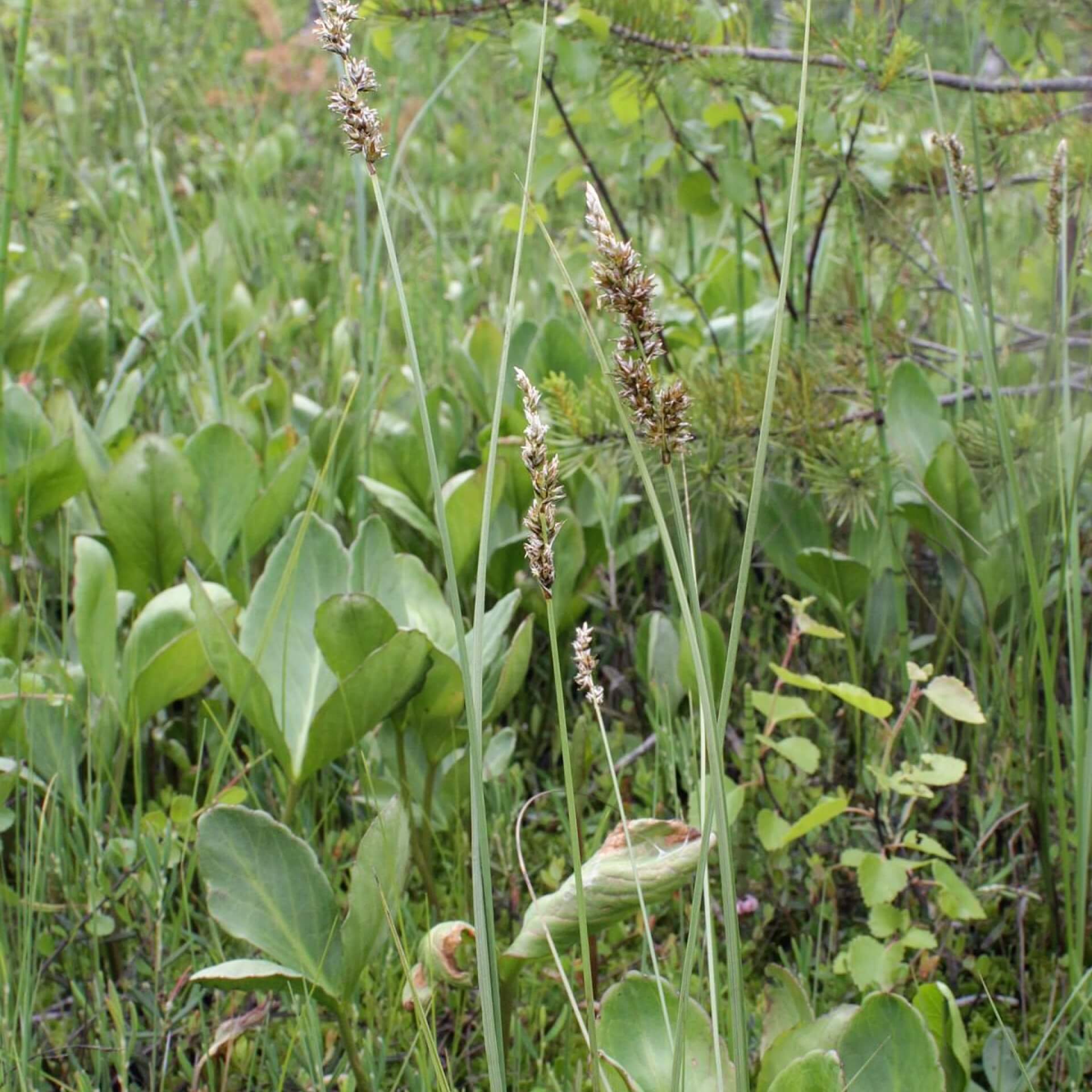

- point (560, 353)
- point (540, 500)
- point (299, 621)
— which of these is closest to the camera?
point (540, 500)

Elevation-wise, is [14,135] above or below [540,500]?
above

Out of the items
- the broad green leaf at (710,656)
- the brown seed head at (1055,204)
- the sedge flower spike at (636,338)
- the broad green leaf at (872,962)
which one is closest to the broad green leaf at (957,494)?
the broad green leaf at (710,656)

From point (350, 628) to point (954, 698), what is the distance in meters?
0.57

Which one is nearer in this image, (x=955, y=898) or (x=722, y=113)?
(x=955, y=898)

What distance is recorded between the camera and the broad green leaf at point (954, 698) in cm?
108

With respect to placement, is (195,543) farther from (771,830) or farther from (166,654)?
(771,830)

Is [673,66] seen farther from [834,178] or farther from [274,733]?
[274,733]

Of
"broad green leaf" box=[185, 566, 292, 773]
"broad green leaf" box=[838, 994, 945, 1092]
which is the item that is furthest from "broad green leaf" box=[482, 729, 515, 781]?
"broad green leaf" box=[838, 994, 945, 1092]

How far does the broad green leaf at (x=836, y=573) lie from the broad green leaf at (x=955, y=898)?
18.5 inches

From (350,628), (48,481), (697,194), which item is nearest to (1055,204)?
(350,628)

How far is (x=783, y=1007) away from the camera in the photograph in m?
0.91

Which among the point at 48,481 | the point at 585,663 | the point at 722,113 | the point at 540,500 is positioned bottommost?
the point at 48,481

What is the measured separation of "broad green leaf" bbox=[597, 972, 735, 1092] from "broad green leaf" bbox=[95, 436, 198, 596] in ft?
3.03

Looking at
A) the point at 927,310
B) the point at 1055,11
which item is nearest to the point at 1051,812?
the point at 1055,11
